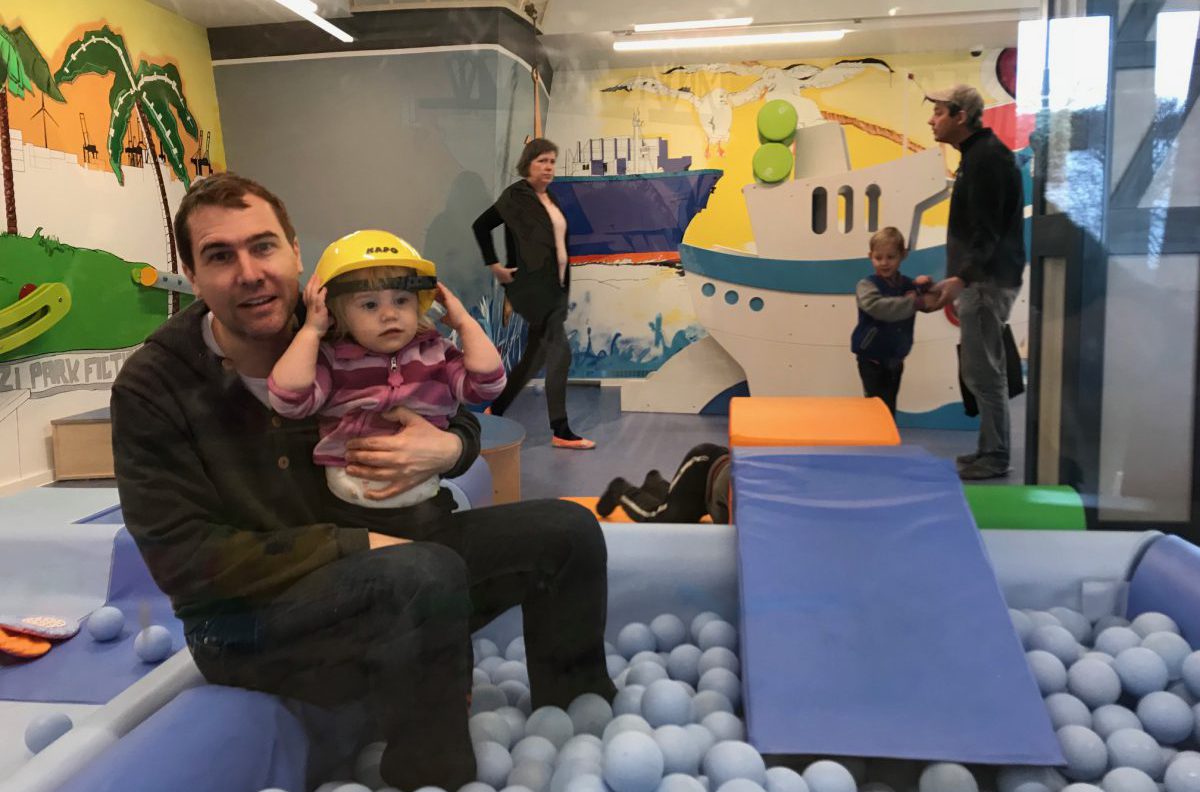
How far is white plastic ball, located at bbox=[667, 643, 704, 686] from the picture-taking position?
104 cm

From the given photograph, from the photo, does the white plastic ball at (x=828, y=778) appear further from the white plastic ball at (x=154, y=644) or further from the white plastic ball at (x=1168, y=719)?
the white plastic ball at (x=154, y=644)

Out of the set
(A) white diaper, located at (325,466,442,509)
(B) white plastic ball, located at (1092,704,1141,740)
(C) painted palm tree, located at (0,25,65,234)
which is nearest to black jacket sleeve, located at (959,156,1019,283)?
(B) white plastic ball, located at (1092,704,1141,740)

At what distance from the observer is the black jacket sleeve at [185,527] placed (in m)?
0.70

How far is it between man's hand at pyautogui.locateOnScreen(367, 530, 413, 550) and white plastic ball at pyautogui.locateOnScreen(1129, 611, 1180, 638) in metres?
0.93

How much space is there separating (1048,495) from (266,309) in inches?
46.1

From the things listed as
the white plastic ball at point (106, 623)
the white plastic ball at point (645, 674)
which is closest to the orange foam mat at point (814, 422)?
the white plastic ball at point (645, 674)

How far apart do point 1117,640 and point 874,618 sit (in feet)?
1.18

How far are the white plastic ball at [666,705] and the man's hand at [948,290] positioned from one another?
0.59m

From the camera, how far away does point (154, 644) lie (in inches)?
40.4

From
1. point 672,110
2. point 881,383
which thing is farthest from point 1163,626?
point 672,110

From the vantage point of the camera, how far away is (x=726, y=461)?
123cm

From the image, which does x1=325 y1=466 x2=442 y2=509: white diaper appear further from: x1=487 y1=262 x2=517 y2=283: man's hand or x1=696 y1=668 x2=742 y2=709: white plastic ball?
x1=696 y1=668 x2=742 y2=709: white plastic ball

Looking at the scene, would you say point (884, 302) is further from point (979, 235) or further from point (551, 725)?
point (551, 725)

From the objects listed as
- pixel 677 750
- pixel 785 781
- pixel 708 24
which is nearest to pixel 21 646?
pixel 677 750
